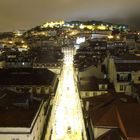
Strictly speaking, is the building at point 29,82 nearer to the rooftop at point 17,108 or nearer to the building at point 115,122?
the rooftop at point 17,108

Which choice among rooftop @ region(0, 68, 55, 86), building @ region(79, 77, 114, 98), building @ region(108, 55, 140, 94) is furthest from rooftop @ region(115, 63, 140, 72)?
rooftop @ region(0, 68, 55, 86)

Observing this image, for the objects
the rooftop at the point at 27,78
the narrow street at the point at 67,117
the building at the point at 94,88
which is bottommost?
the narrow street at the point at 67,117

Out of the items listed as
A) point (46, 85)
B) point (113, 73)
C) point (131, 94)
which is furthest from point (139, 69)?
point (46, 85)

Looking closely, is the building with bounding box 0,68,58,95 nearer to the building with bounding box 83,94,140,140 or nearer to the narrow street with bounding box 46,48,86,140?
the narrow street with bounding box 46,48,86,140

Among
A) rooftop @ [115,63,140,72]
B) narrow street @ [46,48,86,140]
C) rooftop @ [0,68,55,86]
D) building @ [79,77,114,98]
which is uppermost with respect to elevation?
rooftop @ [115,63,140,72]

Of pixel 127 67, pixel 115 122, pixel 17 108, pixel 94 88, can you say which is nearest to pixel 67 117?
pixel 94 88

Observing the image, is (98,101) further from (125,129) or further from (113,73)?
(113,73)

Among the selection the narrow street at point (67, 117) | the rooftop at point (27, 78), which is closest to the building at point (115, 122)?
the narrow street at point (67, 117)

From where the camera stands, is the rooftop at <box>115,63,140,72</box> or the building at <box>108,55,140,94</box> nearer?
the building at <box>108,55,140,94</box>
